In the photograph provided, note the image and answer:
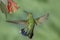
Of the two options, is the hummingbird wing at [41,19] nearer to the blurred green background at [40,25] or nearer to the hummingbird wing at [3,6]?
the blurred green background at [40,25]

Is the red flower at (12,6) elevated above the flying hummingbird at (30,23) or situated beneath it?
elevated above

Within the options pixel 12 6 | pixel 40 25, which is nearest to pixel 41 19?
pixel 40 25

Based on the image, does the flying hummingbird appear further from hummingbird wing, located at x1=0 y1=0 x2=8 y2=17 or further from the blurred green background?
hummingbird wing, located at x1=0 y1=0 x2=8 y2=17

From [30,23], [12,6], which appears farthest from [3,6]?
[30,23]

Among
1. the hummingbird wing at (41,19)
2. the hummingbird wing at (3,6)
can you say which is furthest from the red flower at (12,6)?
the hummingbird wing at (41,19)

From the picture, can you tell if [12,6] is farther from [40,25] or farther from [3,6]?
[40,25]

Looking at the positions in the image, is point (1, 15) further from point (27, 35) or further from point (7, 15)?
point (27, 35)

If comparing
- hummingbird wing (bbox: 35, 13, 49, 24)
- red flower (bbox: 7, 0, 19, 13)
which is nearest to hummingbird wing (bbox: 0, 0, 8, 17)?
red flower (bbox: 7, 0, 19, 13)

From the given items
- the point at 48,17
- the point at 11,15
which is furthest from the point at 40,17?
the point at 11,15
